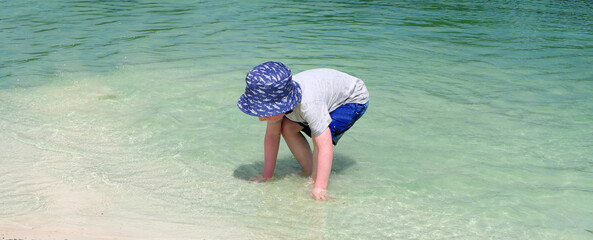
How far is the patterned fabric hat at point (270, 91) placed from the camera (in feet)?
10.1

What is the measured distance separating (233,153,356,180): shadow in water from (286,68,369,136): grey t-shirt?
660 millimetres

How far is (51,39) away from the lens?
8977mm

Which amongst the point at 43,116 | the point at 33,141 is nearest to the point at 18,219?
the point at 33,141

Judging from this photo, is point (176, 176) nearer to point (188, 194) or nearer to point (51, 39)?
point (188, 194)

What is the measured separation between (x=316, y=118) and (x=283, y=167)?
1028 millimetres

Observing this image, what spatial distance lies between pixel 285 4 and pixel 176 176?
991cm

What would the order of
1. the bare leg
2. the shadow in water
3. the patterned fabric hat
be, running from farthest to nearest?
the shadow in water → the bare leg → the patterned fabric hat

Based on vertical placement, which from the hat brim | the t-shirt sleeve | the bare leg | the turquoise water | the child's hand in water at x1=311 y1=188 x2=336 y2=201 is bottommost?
the turquoise water

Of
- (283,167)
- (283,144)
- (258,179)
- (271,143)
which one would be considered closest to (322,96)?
(271,143)

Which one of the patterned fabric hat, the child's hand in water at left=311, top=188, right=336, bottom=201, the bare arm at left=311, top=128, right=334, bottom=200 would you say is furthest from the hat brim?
the child's hand in water at left=311, top=188, right=336, bottom=201

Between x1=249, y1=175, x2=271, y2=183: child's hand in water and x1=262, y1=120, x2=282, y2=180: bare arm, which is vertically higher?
x1=262, y1=120, x2=282, y2=180: bare arm

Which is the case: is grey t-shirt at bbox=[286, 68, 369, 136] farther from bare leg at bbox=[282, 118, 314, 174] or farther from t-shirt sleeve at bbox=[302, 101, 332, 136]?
bare leg at bbox=[282, 118, 314, 174]

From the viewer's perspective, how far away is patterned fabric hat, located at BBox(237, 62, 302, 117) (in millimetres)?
3070

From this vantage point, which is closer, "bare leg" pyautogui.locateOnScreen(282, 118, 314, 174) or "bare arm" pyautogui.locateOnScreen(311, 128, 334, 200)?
"bare arm" pyautogui.locateOnScreen(311, 128, 334, 200)
